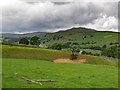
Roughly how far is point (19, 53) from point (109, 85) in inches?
1791

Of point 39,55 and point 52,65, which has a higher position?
point 39,55

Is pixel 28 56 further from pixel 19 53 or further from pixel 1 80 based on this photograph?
pixel 1 80

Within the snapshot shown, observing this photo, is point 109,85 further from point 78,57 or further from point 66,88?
point 78,57

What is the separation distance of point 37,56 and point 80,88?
45368 mm

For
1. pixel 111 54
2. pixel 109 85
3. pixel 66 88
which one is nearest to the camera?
pixel 66 88

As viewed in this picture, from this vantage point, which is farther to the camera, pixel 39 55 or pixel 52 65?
pixel 39 55

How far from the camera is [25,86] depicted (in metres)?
29.0

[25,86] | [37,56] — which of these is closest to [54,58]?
[37,56]

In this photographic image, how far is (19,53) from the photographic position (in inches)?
3004

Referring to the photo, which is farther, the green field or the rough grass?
the rough grass

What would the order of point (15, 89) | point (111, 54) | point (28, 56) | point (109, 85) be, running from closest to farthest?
point (15, 89)
point (109, 85)
point (28, 56)
point (111, 54)

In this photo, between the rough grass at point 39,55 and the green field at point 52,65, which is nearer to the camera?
the green field at point 52,65

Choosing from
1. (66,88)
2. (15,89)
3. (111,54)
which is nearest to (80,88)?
(66,88)

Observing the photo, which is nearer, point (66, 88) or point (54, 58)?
point (66, 88)
